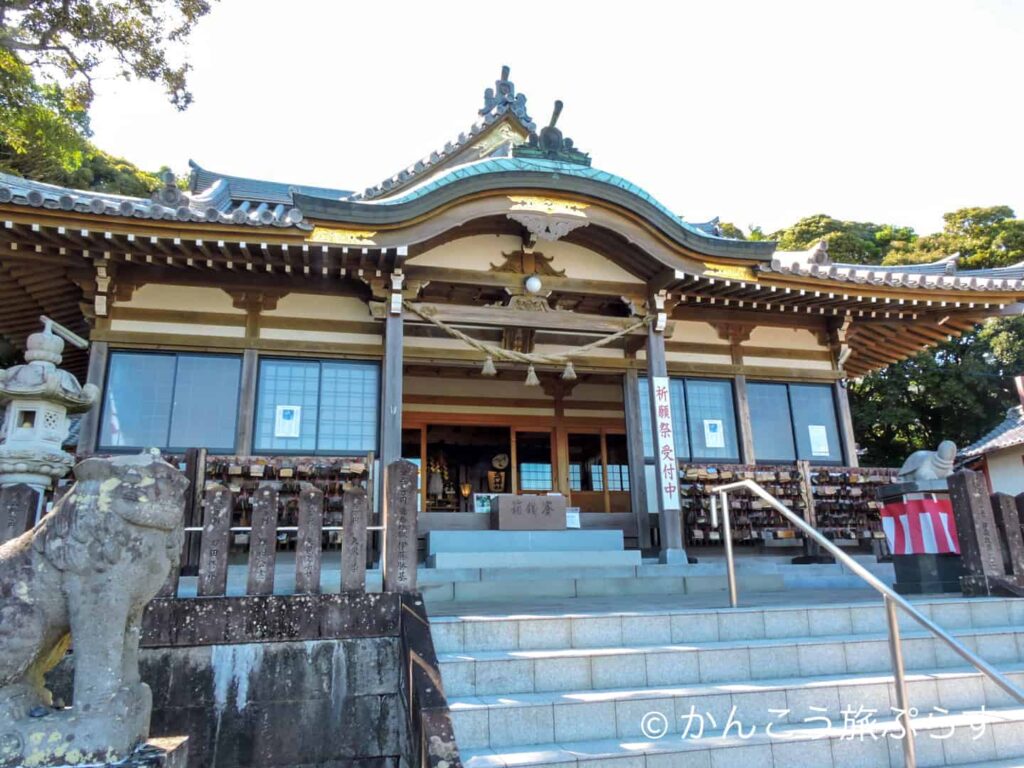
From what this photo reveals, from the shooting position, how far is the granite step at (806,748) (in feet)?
11.3

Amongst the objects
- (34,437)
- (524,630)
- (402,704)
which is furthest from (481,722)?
(34,437)

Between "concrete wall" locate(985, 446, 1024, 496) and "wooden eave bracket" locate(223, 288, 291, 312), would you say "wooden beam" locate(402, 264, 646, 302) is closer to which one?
"wooden eave bracket" locate(223, 288, 291, 312)

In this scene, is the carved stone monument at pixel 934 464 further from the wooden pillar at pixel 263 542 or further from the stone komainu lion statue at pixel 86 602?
the stone komainu lion statue at pixel 86 602

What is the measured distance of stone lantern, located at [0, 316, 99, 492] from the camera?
612cm

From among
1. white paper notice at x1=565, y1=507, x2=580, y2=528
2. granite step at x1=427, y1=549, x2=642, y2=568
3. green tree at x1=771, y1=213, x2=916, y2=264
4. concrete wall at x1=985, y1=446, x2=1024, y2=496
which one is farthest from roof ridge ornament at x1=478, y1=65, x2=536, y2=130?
concrete wall at x1=985, y1=446, x2=1024, y2=496

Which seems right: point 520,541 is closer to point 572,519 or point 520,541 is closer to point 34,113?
point 572,519

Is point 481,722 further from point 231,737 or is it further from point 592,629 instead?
point 231,737

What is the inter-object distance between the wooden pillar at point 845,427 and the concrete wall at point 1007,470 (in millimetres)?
13804

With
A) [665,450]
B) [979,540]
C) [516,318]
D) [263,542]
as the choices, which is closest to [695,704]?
[263,542]

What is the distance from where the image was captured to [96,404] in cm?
811

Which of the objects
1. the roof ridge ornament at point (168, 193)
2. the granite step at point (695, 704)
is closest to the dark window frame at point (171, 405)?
the roof ridge ornament at point (168, 193)

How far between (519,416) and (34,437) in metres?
8.03

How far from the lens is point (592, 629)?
182 inches

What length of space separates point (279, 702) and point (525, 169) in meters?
6.67
